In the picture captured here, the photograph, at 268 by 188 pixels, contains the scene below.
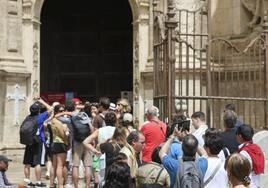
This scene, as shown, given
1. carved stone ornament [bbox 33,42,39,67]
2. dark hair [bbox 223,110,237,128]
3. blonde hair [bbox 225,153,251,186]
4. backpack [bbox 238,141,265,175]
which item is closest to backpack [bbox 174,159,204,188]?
backpack [bbox 238,141,265,175]

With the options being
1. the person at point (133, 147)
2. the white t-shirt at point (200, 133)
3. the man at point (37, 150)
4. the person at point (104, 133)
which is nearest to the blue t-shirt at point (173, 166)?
the person at point (133, 147)

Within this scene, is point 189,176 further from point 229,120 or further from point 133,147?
point 229,120

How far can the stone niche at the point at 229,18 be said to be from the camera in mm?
17938

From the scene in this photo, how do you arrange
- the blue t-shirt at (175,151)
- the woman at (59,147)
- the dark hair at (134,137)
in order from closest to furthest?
the blue t-shirt at (175,151) → the dark hair at (134,137) → the woman at (59,147)

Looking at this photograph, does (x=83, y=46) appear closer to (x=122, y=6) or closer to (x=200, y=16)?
(x=122, y=6)

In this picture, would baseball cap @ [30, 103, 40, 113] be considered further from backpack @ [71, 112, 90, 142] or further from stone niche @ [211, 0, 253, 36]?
stone niche @ [211, 0, 253, 36]

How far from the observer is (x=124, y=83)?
70.6 feet

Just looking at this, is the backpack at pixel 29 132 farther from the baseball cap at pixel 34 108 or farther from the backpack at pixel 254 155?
the backpack at pixel 254 155

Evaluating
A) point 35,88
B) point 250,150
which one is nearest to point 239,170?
point 250,150

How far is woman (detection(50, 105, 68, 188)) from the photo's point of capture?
1037 cm

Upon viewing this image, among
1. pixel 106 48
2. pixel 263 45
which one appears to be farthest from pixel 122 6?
pixel 263 45

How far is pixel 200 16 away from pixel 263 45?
5.59 m

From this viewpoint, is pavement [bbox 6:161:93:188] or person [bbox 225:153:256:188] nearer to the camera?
person [bbox 225:153:256:188]

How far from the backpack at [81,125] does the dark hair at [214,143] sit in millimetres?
3922
